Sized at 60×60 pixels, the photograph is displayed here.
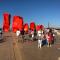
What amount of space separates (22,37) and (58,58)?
1464 cm

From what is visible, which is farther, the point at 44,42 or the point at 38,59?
the point at 44,42

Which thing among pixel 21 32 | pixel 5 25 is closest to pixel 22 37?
pixel 21 32

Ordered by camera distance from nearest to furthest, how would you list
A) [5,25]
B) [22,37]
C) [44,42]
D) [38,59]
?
[38,59]
[44,42]
[22,37]
[5,25]

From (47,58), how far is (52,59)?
1.38 ft

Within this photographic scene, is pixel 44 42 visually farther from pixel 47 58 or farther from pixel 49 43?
pixel 47 58

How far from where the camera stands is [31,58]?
46.0ft

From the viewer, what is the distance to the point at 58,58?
45.7 ft

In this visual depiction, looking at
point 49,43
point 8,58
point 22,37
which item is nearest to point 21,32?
point 22,37

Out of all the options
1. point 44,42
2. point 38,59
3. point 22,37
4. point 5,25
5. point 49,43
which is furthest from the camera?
point 5,25

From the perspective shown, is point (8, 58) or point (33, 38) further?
point (33, 38)

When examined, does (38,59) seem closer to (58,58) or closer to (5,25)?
(58,58)

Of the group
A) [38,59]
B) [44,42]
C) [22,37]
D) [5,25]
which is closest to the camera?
[38,59]

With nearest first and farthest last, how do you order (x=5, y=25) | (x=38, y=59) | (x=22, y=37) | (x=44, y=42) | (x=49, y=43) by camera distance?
(x=38, y=59) → (x=49, y=43) → (x=44, y=42) → (x=22, y=37) → (x=5, y=25)

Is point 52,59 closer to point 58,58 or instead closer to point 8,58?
point 58,58
